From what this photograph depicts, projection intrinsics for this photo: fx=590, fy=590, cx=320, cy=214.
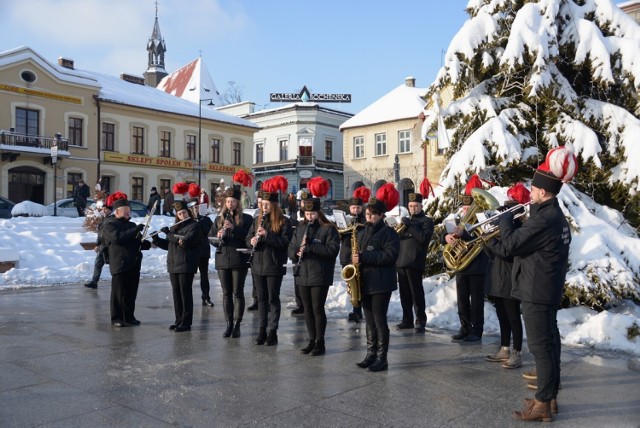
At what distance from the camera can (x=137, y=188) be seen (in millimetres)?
41625

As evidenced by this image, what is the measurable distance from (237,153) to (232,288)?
4069 cm

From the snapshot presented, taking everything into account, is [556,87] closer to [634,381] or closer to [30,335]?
[634,381]

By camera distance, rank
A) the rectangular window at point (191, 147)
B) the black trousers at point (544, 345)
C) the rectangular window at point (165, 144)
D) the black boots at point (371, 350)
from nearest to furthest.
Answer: the black trousers at point (544, 345), the black boots at point (371, 350), the rectangular window at point (165, 144), the rectangular window at point (191, 147)

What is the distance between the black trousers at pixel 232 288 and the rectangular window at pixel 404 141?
3687cm

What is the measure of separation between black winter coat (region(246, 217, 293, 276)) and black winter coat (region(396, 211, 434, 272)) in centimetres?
191

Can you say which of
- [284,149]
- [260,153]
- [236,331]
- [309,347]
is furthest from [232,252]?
[260,153]

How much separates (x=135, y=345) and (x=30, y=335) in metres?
1.60

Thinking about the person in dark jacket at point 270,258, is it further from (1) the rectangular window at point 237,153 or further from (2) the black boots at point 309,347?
(1) the rectangular window at point 237,153

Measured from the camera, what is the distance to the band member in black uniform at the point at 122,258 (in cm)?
838

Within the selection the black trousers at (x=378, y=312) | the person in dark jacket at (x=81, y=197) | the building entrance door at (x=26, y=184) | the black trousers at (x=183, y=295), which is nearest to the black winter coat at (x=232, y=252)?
the black trousers at (x=183, y=295)

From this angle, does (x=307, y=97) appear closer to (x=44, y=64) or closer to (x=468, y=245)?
(x=44, y=64)

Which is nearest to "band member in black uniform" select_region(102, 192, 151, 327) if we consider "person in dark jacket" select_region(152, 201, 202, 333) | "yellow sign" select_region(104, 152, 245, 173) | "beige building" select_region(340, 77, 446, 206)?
"person in dark jacket" select_region(152, 201, 202, 333)

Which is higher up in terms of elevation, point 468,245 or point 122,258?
point 468,245

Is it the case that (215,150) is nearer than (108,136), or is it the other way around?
(108,136)
